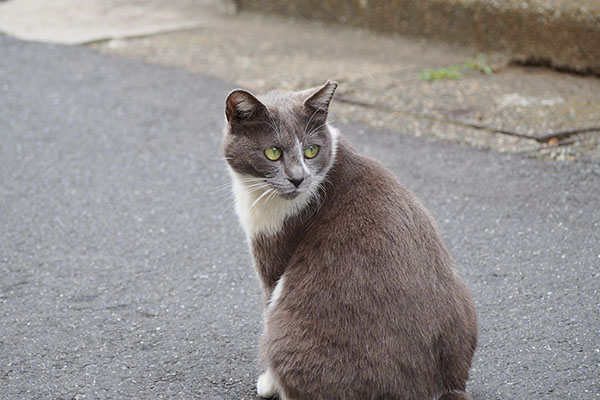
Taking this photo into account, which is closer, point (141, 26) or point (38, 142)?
point (38, 142)

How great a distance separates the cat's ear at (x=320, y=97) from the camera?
280cm

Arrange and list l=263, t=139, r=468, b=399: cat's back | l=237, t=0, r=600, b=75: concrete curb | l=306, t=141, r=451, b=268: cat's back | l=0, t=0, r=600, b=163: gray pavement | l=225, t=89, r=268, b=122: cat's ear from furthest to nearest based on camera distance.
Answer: l=237, t=0, r=600, b=75: concrete curb < l=0, t=0, r=600, b=163: gray pavement < l=225, t=89, r=268, b=122: cat's ear < l=306, t=141, r=451, b=268: cat's back < l=263, t=139, r=468, b=399: cat's back

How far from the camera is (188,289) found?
3754 mm

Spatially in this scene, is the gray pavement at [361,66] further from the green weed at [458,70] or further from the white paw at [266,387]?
the white paw at [266,387]

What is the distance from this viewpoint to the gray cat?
2.49 meters

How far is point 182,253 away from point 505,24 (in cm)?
354

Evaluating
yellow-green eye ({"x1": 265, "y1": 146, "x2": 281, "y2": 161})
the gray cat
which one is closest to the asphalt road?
the gray cat

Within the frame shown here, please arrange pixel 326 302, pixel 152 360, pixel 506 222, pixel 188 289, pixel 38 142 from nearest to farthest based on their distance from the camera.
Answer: pixel 326 302 < pixel 152 360 < pixel 188 289 < pixel 506 222 < pixel 38 142

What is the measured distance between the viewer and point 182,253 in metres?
4.11

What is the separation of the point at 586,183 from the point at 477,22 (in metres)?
2.29

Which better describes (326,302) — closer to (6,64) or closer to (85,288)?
(85,288)

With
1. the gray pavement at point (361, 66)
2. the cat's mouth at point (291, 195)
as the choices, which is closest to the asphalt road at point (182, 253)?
the gray pavement at point (361, 66)

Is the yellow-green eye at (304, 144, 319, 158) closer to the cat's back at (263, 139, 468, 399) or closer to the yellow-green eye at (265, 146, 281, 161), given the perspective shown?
the yellow-green eye at (265, 146, 281, 161)

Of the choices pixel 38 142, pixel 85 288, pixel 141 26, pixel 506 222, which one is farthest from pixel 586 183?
pixel 141 26
